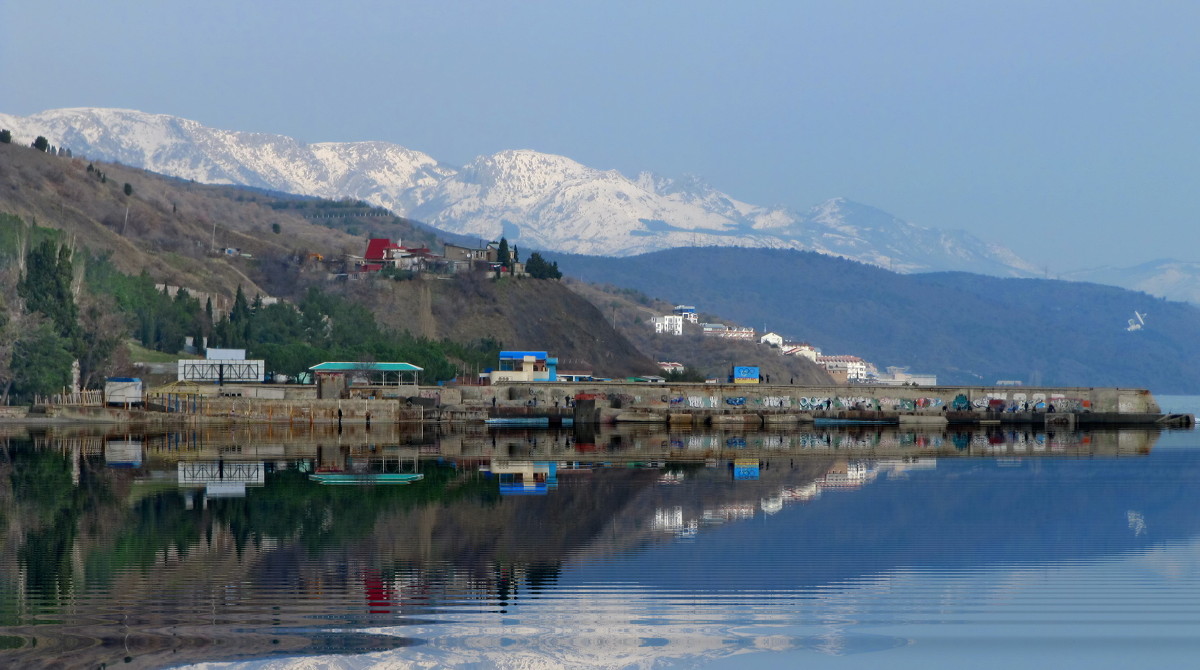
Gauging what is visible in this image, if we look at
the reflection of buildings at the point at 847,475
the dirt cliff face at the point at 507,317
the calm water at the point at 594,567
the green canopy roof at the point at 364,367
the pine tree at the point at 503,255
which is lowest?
the calm water at the point at 594,567

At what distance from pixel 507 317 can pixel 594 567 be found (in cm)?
12575

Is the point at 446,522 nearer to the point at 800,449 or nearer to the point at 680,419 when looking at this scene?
the point at 800,449

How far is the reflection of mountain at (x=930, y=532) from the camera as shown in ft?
86.9

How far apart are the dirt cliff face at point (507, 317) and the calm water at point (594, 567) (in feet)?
313

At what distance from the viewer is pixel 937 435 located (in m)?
87.3

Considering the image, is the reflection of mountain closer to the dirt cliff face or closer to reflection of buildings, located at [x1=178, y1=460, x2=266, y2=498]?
reflection of buildings, located at [x1=178, y1=460, x2=266, y2=498]

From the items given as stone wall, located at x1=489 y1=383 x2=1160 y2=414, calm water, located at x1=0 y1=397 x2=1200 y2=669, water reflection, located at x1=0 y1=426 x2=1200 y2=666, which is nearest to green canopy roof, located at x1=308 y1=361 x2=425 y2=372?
stone wall, located at x1=489 y1=383 x2=1160 y2=414

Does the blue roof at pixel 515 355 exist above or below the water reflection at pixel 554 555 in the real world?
above

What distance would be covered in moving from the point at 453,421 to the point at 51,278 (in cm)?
2823

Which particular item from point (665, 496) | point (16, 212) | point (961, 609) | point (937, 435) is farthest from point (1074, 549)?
point (16, 212)

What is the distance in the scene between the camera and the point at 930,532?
3328 centimetres

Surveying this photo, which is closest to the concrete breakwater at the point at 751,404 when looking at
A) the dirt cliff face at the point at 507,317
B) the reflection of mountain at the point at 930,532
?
the dirt cliff face at the point at 507,317

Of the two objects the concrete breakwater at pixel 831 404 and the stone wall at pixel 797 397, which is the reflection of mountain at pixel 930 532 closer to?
the concrete breakwater at pixel 831 404

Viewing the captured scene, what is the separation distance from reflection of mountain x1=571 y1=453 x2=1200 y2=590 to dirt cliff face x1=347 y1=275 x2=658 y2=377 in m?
100
